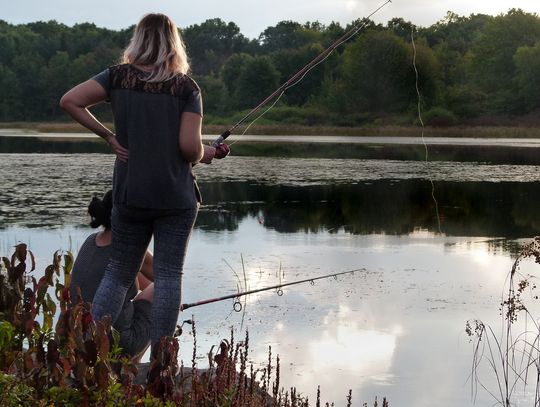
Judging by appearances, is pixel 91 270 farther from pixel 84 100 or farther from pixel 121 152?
pixel 84 100

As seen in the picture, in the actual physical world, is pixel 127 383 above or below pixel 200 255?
above

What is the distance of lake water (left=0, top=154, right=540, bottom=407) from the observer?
550cm

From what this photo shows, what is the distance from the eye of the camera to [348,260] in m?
9.29

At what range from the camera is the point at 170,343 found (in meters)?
2.42

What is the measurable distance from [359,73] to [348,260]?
5509cm

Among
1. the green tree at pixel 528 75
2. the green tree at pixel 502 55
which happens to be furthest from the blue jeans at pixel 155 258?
the green tree at pixel 528 75

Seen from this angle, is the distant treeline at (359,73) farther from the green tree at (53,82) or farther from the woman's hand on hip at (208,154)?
the woman's hand on hip at (208,154)

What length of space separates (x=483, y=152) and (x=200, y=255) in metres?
22.8

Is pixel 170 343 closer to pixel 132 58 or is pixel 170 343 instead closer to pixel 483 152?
pixel 132 58

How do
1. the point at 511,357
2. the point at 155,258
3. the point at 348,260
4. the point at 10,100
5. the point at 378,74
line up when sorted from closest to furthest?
the point at 155,258
the point at 511,357
the point at 348,260
the point at 378,74
the point at 10,100

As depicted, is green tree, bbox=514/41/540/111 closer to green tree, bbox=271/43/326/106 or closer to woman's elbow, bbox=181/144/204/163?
green tree, bbox=271/43/326/106

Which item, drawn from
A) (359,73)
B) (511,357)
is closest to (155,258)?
(511,357)

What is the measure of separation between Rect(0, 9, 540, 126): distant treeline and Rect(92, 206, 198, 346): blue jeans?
4497 cm

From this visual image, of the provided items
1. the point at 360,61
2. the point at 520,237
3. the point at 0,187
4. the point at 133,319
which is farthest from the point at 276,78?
the point at 133,319
